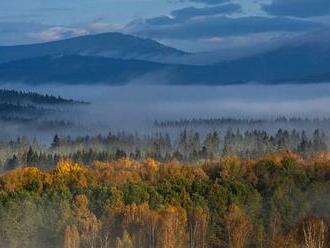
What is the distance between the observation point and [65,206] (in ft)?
204

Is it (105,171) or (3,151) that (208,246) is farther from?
(3,151)

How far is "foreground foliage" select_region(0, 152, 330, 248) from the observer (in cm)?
5850

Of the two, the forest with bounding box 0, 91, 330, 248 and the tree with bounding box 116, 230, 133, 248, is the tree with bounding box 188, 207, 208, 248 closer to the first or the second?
the forest with bounding box 0, 91, 330, 248

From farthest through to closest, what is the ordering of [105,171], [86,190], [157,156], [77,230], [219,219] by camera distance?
[157,156] → [105,171] → [86,190] → [219,219] → [77,230]

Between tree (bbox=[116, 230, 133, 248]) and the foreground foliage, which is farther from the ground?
the foreground foliage

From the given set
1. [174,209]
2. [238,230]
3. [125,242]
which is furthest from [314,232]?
[125,242]

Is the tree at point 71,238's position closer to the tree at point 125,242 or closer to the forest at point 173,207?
the forest at point 173,207

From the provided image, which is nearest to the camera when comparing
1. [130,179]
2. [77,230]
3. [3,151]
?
[77,230]

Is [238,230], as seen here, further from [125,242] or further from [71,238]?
[71,238]

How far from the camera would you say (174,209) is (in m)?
62.3

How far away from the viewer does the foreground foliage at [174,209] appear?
5850 centimetres

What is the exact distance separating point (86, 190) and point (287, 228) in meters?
16.2

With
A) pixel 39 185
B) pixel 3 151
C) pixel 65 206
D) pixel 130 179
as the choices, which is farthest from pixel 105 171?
pixel 3 151

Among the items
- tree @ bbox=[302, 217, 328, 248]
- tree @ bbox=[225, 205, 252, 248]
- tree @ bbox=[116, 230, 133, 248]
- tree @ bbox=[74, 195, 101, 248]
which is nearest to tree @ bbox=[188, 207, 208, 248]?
tree @ bbox=[225, 205, 252, 248]
